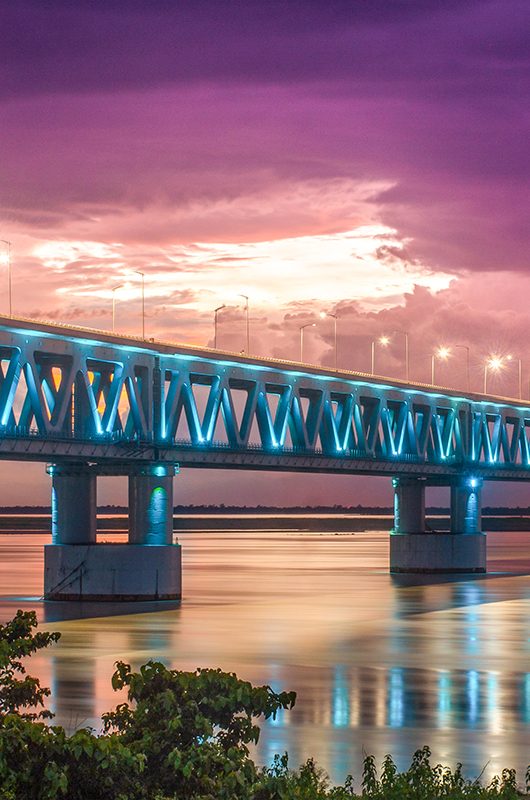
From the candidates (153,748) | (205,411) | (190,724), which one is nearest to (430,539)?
(205,411)

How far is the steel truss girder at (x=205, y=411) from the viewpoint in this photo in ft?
252

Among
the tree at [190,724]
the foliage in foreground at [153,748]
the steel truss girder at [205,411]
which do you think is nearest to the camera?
the foliage in foreground at [153,748]

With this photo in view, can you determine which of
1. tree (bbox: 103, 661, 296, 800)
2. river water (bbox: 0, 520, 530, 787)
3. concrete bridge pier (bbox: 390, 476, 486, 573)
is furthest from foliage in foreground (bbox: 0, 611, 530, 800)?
concrete bridge pier (bbox: 390, 476, 486, 573)

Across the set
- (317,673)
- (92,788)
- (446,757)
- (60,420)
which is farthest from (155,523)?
(92,788)

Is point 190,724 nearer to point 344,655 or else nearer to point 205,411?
point 344,655

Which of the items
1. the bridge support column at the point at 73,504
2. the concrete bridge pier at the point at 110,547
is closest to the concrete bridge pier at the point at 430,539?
the concrete bridge pier at the point at 110,547

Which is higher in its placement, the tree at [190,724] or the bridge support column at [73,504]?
the bridge support column at [73,504]

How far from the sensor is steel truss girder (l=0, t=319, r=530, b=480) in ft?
252

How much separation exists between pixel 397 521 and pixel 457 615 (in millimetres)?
46708

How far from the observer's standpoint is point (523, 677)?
48.4 metres

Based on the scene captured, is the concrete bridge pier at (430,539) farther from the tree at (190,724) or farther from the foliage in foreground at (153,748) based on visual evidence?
the tree at (190,724)

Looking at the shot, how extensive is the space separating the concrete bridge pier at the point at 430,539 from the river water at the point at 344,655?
30.2 feet

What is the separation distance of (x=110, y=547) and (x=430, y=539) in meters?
45.7

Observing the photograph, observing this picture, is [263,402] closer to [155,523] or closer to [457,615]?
[155,523]
